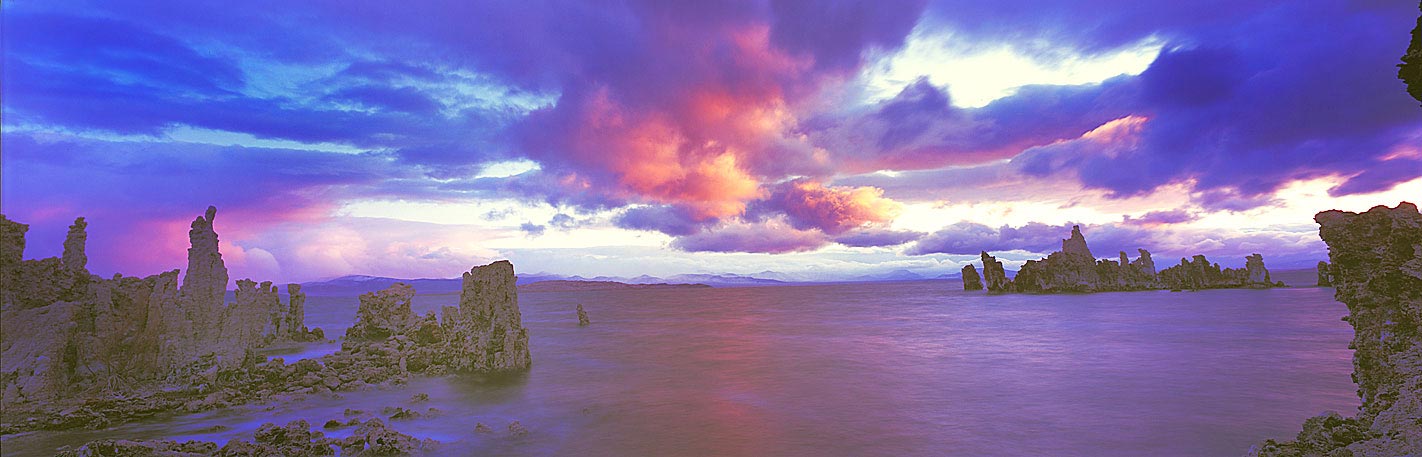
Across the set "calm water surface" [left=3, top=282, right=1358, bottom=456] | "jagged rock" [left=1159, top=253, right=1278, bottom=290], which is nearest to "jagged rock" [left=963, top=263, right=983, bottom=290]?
"jagged rock" [left=1159, top=253, right=1278, bottom=290]

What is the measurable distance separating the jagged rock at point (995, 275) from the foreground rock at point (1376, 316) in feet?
415

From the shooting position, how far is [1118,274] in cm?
11669

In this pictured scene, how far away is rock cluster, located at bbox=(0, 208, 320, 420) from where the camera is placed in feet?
54.3

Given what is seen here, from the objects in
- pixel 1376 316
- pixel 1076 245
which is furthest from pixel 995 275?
pixel 1376 316

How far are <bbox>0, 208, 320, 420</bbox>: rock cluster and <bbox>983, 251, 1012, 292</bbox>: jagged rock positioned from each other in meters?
130

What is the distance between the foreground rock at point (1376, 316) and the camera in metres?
8.21

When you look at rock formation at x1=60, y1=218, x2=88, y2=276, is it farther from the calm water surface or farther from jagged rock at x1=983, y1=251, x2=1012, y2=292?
jagged rock at x1=983, y1=251, x2=1012, y2=292

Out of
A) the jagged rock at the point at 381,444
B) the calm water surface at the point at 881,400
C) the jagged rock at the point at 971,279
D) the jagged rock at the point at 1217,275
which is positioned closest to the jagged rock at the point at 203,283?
the calm water surface at the point at 881,400

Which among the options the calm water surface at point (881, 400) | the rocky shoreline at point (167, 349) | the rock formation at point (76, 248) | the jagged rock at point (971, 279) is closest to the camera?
the calm water surface at point (881, 400)

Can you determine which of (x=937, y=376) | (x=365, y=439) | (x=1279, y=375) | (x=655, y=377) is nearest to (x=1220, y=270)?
(x=1279, y=375)

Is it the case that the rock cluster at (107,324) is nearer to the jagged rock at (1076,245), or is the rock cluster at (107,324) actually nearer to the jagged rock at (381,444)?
the jagged rock at (381,444)

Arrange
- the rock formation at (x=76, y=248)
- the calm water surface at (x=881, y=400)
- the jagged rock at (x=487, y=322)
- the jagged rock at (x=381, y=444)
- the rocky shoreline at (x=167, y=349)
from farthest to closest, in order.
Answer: the jagged rock at (x=487, y=322) → the rock formation at (x=76, y=248) → the rocky shoreline at (x=167, y=349) → the calm water surface at (x=881, y=400) → the jagged rock at (x=381, y=444)

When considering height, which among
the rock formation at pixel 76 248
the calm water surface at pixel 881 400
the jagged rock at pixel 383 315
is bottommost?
the calm water surface at pixel 881 400

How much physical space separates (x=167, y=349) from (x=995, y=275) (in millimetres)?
132845
